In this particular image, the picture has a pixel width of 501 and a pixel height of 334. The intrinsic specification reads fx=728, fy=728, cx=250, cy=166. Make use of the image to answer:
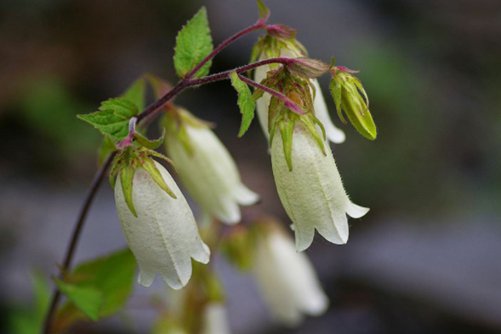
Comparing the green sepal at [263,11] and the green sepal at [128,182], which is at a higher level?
the green sepal at [263,11]

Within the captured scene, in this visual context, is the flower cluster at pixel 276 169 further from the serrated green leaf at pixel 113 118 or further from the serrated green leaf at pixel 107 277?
the serrated green leaf at pixel 107 277

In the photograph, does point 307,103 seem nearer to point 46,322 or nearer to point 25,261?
point 46,322

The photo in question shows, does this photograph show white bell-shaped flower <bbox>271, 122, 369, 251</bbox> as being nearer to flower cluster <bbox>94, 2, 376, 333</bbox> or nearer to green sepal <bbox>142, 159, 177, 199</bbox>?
flower cluster <bbox>94, 2, 376, 333</bbox>

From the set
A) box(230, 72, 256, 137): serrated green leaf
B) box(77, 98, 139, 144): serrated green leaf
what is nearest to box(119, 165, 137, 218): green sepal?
box(77, 98, 139, 144): serrated green leaf

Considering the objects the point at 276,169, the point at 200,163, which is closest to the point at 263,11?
the point at 276,169

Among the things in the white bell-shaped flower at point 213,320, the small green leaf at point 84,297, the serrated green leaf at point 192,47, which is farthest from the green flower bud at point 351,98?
the white bell-shaped flower at point 213,320

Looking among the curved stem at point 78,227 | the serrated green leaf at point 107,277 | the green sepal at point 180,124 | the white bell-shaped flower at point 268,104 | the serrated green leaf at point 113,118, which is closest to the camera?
the serrated green leaf at point 113,118
